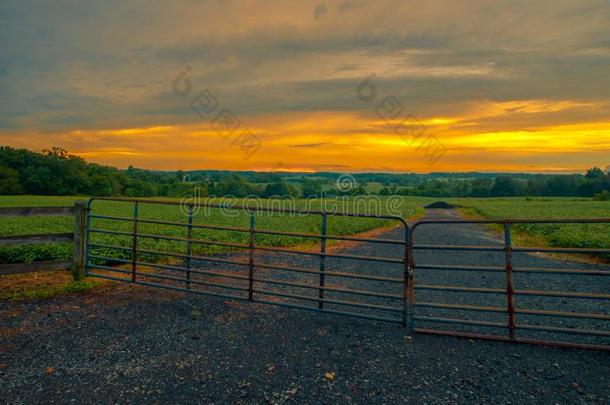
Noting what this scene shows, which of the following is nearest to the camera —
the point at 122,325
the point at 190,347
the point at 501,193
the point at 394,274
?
the point at 190,347

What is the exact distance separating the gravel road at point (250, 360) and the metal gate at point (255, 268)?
1.64ft

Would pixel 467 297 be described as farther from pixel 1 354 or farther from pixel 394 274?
pixel 1 354

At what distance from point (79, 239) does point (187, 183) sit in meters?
69.3

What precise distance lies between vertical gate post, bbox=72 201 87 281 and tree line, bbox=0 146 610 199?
4631 cm

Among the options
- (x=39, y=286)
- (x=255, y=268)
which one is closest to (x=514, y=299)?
(x=255, y=268)

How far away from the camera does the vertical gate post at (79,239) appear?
703 cm

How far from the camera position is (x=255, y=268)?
380 inches

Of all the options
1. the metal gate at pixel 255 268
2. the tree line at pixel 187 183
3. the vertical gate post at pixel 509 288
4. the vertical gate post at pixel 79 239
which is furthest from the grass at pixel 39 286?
the tree line at pixel 187 183

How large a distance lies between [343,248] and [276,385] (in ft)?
35.9

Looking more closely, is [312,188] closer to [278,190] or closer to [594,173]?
[278,190]

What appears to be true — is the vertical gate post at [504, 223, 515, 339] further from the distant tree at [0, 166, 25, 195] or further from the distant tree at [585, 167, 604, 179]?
the distant tree at [585, 167, 604, 179]

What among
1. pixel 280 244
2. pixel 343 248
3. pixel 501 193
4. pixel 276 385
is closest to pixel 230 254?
pixel 280 244

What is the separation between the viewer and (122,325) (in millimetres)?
5250

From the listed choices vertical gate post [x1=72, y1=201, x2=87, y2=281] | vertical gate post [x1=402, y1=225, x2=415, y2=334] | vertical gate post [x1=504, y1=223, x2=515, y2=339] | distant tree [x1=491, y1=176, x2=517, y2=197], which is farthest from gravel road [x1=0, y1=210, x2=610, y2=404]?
distant tree [x1=491, y1=176, x2=517, y2=197]
